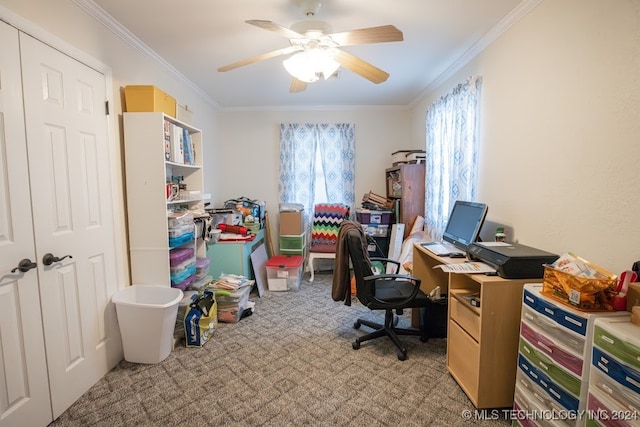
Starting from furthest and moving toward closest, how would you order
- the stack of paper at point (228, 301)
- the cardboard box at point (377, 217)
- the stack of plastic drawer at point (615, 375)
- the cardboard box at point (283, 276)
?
1. the cardboard box at point (377, 217)
2. the cardboard box at point (283, 276)
3. the stack of paper at point (228, 301)
4. the stack of plastic drawer at point (615, 375)

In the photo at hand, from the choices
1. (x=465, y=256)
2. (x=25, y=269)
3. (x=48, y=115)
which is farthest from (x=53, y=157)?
(x=465, y=256)

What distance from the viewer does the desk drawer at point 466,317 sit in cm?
172

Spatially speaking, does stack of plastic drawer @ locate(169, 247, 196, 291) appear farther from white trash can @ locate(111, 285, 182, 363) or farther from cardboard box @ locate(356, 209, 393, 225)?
cardboard box @ locate(356, 209, 393, 225)

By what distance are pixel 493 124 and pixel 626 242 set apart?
4.32ft

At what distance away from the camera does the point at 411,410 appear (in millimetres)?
1729

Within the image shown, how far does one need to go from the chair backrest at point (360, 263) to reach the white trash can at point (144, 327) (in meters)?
1.34

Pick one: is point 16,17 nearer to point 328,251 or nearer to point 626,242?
point 626,242

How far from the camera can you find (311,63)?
1.91 m

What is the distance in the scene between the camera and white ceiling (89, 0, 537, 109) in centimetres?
195

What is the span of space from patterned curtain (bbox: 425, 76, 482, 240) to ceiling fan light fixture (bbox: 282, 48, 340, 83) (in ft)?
4.58

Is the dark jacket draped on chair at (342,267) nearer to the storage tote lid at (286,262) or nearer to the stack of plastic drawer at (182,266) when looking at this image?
the stack of plastic drawer at (182,266)

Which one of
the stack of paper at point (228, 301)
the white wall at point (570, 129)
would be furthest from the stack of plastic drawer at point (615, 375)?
the stack of paper at point (228, 301)

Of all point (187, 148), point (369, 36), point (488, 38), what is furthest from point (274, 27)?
point (488, 38)

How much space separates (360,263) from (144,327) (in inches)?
64.0
